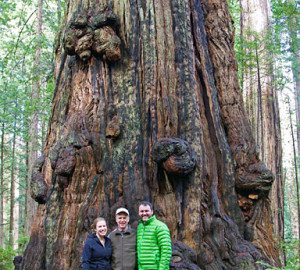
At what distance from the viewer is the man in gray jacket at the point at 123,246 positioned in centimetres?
369

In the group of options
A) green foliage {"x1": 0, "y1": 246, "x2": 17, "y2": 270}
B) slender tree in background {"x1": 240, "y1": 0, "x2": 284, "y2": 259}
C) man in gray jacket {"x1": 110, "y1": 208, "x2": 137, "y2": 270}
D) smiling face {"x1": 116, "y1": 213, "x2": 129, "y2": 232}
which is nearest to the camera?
man in gray jacket {"x1": 110, "y1": 208, "x2": 137, "y2": 270}

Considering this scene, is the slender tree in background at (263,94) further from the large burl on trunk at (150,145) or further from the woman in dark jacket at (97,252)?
the woman in dark jacket at (97,252)

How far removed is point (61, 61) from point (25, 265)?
353 centimetres

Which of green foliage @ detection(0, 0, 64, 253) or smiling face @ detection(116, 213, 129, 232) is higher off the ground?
green foliage @ detection(0, 0, 64, 253)

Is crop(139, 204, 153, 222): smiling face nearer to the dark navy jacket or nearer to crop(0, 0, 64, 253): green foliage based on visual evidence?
the dark navy jacket

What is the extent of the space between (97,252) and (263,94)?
8.59 m

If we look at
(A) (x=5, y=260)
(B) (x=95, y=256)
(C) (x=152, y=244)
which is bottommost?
(A) (x=5, y=260)

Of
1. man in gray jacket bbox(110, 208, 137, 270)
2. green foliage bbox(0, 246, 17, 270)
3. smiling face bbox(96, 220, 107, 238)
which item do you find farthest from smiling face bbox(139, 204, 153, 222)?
green foliage bbox(0, 246, 17, 270)

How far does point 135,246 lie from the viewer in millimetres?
3768

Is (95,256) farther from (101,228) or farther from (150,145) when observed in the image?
(150,145)

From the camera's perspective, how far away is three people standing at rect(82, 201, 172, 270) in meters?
3.59

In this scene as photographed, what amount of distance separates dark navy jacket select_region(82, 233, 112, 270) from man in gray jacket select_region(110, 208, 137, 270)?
0.30ft

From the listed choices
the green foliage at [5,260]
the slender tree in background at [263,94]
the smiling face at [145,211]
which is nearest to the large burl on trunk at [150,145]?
the smiling face at [145,211]

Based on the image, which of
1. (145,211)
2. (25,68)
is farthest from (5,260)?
(145,211)
